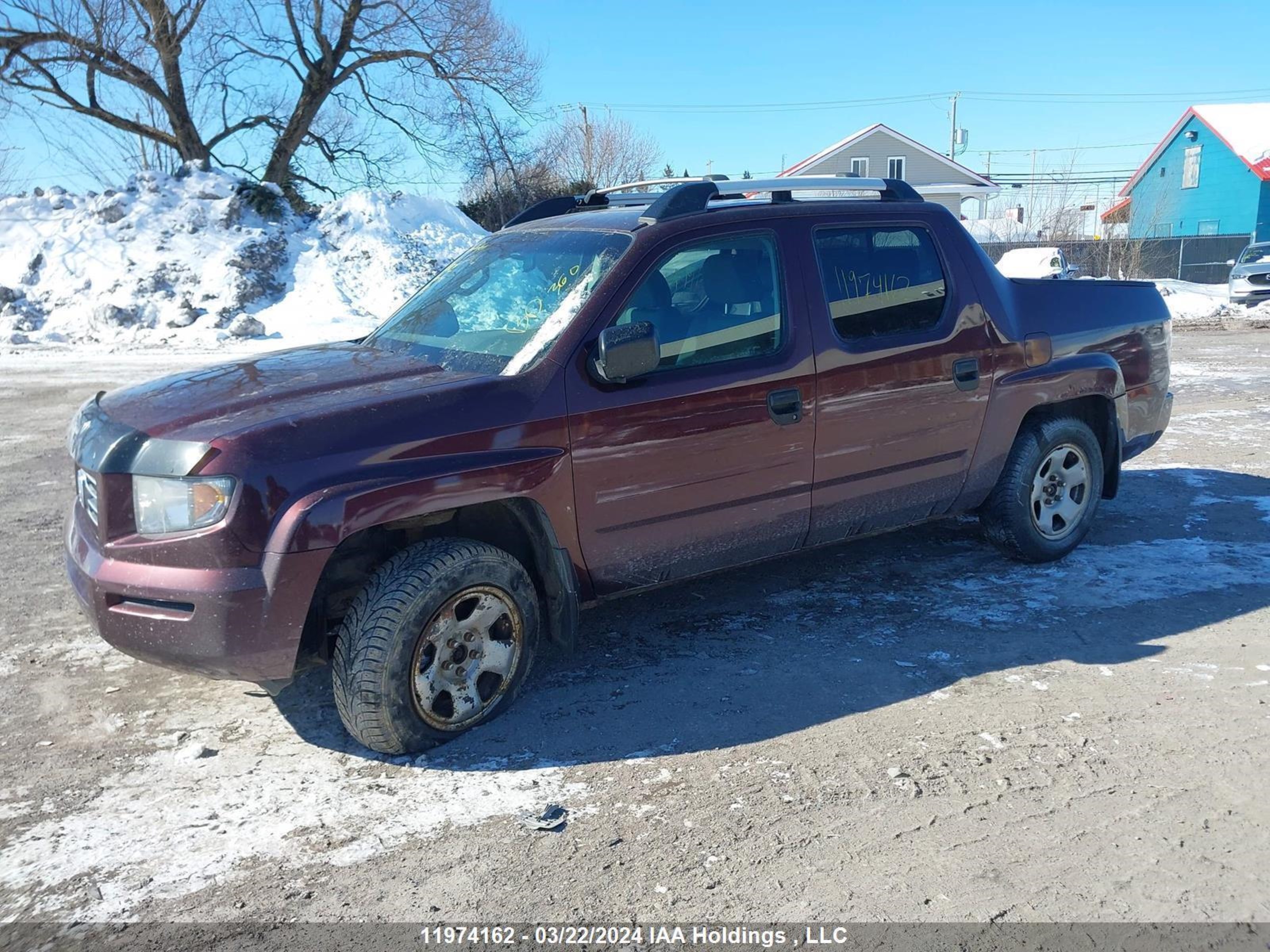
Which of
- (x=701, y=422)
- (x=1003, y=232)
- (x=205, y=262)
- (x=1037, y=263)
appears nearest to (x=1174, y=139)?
(x=1003, y=232)

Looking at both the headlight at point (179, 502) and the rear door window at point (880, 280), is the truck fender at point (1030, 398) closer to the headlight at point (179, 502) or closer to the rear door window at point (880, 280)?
the rear door window at point (880, 280)

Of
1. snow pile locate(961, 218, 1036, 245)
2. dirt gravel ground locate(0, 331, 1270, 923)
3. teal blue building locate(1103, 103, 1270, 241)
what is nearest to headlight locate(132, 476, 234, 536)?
dirt gravel ground locate(0, 331, 1270, 923)

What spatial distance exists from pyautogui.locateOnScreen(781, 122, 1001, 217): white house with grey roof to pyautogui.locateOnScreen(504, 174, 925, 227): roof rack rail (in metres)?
42.6

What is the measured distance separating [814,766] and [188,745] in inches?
89.7

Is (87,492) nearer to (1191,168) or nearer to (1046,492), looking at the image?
(1046,492)

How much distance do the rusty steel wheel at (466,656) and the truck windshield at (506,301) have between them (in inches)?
34.7

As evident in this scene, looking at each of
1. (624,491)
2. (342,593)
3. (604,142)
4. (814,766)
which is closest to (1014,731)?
(814,766)

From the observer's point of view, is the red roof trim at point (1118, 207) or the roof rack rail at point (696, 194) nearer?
the roof rack rail at point (696, 194)

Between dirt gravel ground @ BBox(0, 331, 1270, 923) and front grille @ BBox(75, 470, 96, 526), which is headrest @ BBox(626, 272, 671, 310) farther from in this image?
front grille @ BBox(75, 470, 96, 526)

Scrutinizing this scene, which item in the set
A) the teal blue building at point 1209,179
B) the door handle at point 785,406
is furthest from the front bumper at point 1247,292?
the door handle at point 785,406

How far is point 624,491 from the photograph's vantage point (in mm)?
3916

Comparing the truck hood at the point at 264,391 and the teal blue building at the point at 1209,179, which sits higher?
the teal blue building at the point at 1209,179

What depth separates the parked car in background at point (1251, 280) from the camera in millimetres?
22812

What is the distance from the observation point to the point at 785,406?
4.25 m
